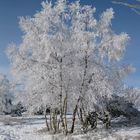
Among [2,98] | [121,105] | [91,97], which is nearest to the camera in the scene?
[91,97]

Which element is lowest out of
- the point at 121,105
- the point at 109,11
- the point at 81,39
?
the point at 121,105

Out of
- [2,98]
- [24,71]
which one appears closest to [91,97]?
[24,71]

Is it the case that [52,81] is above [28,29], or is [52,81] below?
below

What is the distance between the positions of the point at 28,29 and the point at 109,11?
6724 millimetres

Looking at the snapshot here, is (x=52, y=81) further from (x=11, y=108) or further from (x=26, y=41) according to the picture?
(x=11, y=108)

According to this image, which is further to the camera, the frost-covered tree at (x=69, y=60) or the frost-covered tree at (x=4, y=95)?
the frost-covered tree at (x=4, y=95)

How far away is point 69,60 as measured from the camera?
29344 millimetres

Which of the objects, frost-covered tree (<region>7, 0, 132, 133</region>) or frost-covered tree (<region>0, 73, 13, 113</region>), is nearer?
frost-covered tree (<region>7, 0, 132, 133</region>)

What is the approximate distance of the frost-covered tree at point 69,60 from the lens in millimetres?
29000

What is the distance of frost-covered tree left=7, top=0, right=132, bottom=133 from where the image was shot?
29000 mm

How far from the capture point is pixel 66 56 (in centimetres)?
2925

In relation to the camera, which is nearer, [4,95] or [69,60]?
[69,60]

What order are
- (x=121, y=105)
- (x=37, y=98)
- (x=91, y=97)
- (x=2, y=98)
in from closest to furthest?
(x=91, y=97)
(x=37, y=98)
(x=121, y=105)
(x=2, y=98)

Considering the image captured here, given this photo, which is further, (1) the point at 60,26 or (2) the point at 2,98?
(2) the point at 2,98
